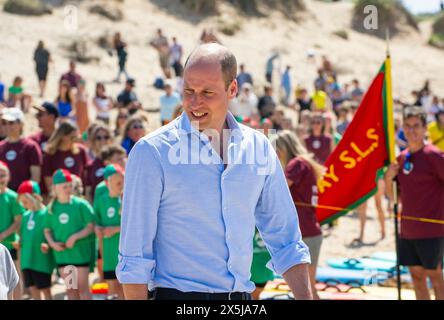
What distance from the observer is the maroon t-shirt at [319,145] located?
1268cm

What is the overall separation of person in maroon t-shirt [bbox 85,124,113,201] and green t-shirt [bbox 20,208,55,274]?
1.21 meters

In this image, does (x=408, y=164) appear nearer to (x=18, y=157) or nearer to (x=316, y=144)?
(x=18, y=157)

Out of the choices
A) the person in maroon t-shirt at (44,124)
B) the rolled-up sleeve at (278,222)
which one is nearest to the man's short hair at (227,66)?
the rolled-up sleeve at (278,222)

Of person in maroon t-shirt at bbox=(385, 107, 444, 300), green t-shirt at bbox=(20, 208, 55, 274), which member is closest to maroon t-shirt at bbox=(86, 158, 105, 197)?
green t-shirt at bbox=(20, 208, 55, 274)

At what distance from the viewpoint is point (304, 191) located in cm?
815

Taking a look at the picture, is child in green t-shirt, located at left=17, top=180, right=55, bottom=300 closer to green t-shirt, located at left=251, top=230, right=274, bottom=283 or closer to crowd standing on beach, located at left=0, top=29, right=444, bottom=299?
crowd standing on beach, located at left=0, top=29, right=444, bottom=299

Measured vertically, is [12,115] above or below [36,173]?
above

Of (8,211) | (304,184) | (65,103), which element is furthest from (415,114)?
(65,103)

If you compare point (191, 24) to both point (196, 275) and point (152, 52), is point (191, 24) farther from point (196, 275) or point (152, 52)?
point (196, 275)

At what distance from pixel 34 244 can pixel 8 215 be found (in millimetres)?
417

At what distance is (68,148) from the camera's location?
9.74 metres

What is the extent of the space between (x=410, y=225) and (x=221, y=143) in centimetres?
470

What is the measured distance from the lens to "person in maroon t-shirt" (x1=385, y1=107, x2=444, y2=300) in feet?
25.8

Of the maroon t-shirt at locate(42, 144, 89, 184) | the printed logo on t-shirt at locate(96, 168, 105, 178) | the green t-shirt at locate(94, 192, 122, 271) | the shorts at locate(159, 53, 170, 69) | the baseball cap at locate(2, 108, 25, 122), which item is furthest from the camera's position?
the shorts at locate(159, 53, 170, 69)
